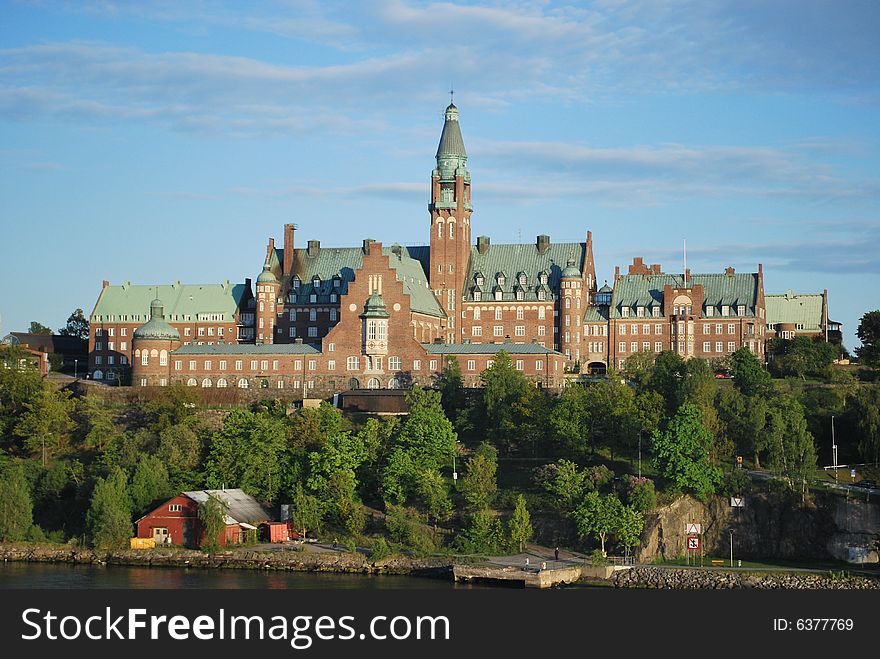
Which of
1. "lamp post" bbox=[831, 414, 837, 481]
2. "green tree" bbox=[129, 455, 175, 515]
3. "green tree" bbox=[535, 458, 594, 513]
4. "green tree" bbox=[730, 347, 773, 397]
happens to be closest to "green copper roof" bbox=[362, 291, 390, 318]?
"green tree" bbox=[730, 347, 773, 397]

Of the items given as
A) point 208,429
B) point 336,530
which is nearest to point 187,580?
point 336,530

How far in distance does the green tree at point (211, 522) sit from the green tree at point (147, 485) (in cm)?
520

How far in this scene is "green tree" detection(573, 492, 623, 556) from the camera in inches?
3093

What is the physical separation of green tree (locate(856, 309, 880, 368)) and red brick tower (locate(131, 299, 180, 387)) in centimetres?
6049

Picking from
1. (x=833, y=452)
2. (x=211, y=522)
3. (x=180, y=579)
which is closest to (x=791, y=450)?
(x=833, y=452)

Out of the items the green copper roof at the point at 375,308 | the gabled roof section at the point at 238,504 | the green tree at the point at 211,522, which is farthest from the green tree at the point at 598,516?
the green copper roof at the point at 375,308

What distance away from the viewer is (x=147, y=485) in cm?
8738

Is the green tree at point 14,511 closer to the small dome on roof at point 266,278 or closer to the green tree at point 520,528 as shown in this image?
the green tree at point 520,528

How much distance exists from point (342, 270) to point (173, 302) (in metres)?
18.3

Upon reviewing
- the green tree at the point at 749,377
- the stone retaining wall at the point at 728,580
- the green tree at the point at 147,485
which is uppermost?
the green tree at the point at 749,377

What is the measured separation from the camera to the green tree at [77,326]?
540 ft

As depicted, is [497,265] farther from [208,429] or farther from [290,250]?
[208,429]

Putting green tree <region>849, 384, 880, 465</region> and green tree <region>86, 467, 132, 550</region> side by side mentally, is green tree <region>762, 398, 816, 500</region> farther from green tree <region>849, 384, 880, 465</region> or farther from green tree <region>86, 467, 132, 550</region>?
green tree <region>86, 467, 132, 550</region>

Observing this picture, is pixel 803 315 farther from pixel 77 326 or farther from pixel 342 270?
pixel 77 326
